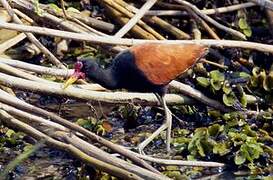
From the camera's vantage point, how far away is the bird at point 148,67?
16.8ft

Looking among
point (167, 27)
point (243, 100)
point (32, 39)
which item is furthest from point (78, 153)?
point (167, 27)

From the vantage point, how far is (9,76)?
4.86 meters

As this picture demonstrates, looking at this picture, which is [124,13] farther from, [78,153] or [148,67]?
[78,153]

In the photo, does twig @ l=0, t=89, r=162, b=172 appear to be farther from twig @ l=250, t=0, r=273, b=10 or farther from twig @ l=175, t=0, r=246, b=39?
twig @ l=175, t=0, r=246, b=39

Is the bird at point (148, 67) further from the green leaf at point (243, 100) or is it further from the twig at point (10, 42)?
the twig at point (10, 42)

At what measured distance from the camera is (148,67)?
16.9 ft

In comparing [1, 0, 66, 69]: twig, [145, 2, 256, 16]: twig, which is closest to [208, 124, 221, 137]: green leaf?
[1, 0, 66, 69]: twig

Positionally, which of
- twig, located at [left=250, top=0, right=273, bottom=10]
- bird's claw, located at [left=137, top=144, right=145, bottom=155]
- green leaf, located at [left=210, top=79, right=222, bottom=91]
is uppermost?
twig, located at [left=250, top=0, right=273, bottom=10]

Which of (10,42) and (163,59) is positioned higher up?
(163,59)

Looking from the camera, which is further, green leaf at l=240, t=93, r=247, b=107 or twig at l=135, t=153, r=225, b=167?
green leaf at l=240, t=93, r=247, b=107

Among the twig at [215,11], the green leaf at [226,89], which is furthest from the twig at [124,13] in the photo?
the green leaf at [226,89]

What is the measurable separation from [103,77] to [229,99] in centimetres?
104

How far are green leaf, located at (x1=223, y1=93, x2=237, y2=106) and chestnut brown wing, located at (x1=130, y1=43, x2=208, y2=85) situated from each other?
502 mm

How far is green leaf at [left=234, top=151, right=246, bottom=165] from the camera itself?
5023mm
